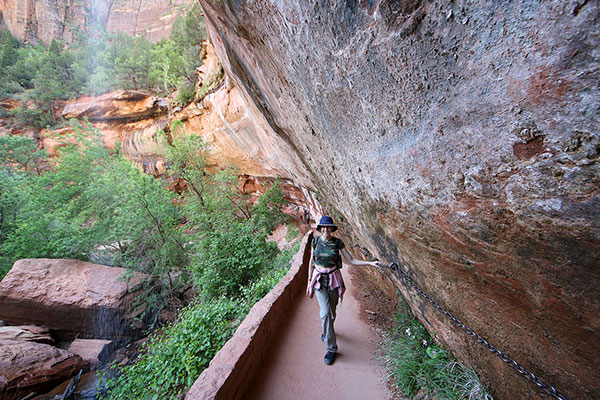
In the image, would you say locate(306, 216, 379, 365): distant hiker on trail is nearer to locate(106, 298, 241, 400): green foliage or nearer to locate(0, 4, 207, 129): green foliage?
Result: locate(106, 298, 241, 400): green foliage

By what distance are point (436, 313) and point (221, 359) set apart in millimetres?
2136

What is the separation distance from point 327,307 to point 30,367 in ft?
25.9

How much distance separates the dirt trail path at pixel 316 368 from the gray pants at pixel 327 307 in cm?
25

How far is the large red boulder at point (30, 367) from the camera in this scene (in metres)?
5.29

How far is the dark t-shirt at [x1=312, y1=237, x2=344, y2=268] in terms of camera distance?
102 inches

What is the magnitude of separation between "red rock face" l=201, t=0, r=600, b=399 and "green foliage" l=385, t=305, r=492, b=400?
0.17m

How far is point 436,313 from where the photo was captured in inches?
92.3

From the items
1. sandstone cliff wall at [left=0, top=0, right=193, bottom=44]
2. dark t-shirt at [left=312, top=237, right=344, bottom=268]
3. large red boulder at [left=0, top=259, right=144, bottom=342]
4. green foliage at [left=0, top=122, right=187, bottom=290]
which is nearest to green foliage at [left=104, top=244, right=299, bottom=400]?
dark t-shirt at [left=312, top=237, right=344, bottom=268]

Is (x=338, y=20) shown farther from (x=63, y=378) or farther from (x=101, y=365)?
(x=101, y=365)

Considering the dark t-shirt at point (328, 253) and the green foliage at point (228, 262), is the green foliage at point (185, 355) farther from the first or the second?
the dark t-shirt at point (328, 253)

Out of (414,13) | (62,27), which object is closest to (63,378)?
(414,13)

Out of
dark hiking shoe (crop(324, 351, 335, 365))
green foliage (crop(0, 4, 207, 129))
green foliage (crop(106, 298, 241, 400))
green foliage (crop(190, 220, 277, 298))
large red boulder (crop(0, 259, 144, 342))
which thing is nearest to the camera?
dark hiking shoe (crop(324, 351, 335, 365))

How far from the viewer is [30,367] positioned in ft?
18.8

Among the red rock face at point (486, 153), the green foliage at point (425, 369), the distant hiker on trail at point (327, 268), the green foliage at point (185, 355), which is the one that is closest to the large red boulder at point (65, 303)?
the green foliage at point (185, 355)
